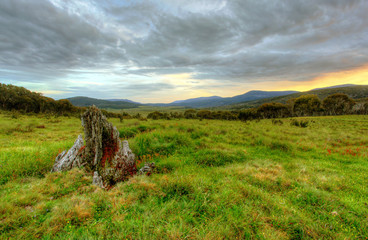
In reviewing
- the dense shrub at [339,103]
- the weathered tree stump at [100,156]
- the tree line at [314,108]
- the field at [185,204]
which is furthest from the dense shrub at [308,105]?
the weathered tree stump at [100,156]

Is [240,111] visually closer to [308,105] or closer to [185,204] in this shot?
[308,105]

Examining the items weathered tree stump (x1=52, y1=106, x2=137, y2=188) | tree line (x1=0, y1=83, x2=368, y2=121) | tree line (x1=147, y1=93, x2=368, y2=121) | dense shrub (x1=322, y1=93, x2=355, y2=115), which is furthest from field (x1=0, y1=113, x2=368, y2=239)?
dense shrub (x1=322, y1=93, x2=355, y2=115)

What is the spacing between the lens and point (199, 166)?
8039 mm

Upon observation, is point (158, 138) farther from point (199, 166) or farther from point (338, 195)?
point (338, 195)

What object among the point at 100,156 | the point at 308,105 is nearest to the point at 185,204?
the point at 100,156

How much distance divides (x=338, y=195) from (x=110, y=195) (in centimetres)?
819

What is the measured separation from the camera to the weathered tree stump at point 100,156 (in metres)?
6.48

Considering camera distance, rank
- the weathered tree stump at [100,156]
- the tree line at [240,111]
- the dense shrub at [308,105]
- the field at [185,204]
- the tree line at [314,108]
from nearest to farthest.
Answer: the field at [185,204]
the weathered tree stump at [100,156]
the tree line at [240,111]
the tree line at [314,108]
the dense shrub at [308,105]

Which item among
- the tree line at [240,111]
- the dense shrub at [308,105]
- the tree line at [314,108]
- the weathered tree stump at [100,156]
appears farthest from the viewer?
the dense shrub at [308,105]

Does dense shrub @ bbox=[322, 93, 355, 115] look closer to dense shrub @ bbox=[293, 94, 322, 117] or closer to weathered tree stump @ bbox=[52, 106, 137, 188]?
dense shrub @ bbox=[293, 94, 322, 117]

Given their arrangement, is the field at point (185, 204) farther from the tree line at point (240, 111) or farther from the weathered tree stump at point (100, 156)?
the tree line at point (240, 111)

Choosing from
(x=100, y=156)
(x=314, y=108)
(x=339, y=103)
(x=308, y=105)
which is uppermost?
(x=339, y=103)

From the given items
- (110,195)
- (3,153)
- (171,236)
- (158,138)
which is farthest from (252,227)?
(3,153)

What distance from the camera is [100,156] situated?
729cm
